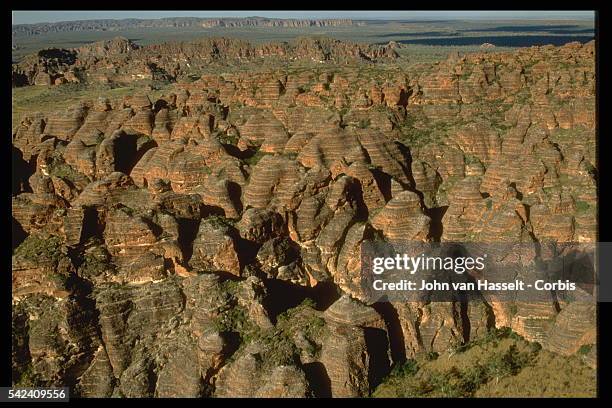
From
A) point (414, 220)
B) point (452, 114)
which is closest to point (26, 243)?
point (414, 220)

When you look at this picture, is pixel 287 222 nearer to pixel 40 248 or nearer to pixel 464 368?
pixel 464 368

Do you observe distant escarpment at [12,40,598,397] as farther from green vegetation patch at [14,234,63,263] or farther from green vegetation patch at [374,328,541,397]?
green vegetation patch at [374,328,541,397]

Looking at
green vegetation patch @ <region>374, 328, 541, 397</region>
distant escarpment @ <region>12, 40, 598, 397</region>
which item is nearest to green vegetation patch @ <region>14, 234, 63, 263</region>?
distant escarpment @ <region>12, 40, 598, 397</region>

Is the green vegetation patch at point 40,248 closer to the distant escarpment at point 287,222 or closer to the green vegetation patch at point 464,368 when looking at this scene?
the distant escarpment at point 287,222

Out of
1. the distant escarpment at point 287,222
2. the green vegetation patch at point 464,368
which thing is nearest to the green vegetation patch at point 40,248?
the distant escarpment at point 287,222

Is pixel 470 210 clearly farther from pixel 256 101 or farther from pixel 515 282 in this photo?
pixel 256 101

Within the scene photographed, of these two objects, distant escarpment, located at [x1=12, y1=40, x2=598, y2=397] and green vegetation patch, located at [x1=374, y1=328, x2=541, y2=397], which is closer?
green vegetation patch, located at [x1=374, y1=328, x2=541, y2=397]

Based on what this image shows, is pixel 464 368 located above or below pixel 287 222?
below

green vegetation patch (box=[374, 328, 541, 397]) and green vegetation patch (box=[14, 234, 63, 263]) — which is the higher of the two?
green vegetation patch (box=[14, 234, 63, 263])

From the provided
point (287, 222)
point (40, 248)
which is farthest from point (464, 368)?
point (40, 248)
